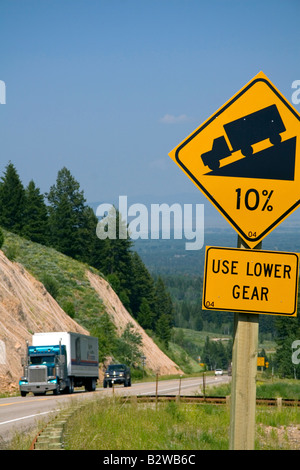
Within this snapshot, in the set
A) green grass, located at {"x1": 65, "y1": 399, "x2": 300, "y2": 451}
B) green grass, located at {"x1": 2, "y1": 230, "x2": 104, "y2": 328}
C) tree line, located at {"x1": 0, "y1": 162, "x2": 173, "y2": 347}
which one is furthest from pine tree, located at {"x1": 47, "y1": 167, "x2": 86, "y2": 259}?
green grass, located at {"x1": 65, "y1": 399, "x2": 300, "y2": 451}

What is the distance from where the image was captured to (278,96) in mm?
5340

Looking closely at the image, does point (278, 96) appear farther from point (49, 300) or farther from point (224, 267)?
point (49, 300)

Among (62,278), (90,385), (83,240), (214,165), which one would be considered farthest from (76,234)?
(214,165)

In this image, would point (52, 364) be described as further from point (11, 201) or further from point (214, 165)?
point (11, 201)

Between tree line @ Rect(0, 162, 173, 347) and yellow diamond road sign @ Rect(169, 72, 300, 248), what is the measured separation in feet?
355

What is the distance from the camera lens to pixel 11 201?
11469 centimetres

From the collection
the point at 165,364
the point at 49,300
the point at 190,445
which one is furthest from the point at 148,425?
the point at 165,364

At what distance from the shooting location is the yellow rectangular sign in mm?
5219

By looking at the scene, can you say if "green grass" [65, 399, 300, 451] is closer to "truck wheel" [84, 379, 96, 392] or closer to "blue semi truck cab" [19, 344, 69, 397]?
"blue semi truck cab" [19, 344, 69, 397]

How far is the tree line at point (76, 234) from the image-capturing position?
4550 inches

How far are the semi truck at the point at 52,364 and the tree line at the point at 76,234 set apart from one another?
74.2m

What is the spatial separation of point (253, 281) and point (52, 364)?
108ft

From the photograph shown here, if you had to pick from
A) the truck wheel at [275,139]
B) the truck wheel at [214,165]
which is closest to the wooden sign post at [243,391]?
the truck wheel at [214,165]

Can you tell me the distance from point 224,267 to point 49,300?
60426 millimetres
